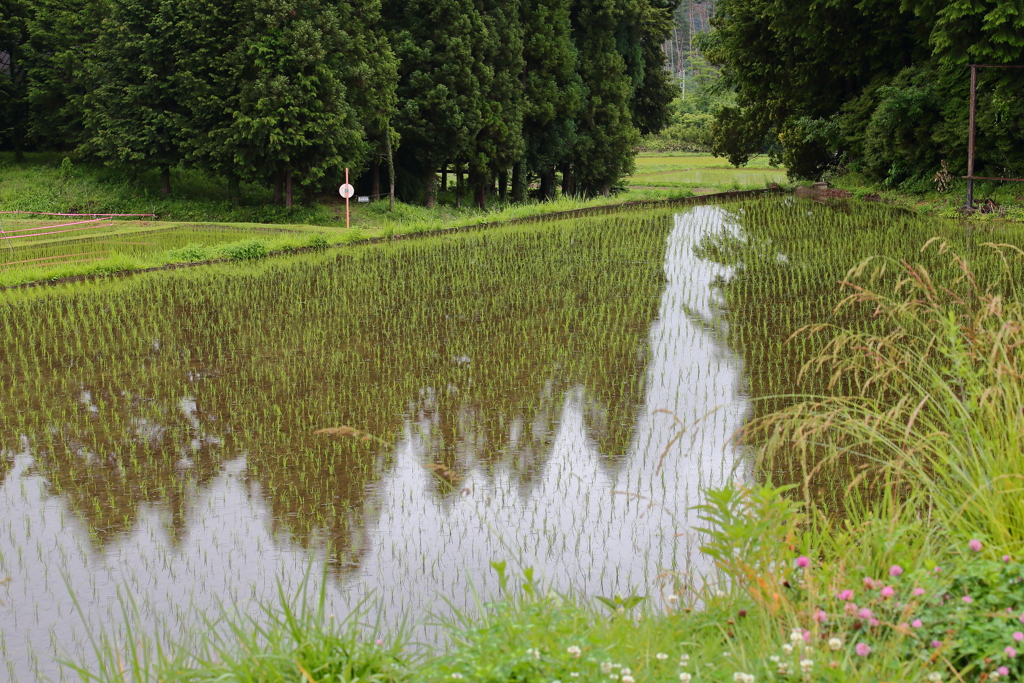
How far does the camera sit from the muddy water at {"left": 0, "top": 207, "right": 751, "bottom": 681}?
4711mm

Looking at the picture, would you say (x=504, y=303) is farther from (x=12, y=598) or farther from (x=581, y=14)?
(x=581, y=14)

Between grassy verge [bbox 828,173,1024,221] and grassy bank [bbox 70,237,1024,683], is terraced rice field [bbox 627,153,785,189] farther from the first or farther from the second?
grassy bank [bbox 70,237,1024,683]

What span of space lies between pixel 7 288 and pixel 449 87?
64.5ft

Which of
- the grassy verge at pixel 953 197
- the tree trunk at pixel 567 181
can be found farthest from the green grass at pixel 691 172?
the grassy verge at pixel 953 197

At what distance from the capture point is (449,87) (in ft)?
104

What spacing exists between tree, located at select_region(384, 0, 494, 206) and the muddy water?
2082 cm

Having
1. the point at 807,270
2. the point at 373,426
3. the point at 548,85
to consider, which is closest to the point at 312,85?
the point at 548,85

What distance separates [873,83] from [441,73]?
502 inches

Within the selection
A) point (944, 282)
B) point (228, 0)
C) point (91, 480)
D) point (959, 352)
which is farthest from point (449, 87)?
point (959, 352)

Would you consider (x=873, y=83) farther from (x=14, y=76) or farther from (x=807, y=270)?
(x=14, y=76)

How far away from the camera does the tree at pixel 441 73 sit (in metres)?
31.4

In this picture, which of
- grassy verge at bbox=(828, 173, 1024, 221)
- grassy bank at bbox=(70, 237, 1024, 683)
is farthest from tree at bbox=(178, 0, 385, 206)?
grassy bank at bbox=(70, 237, 1024, 683)

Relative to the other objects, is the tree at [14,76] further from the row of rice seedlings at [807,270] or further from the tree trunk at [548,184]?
the row of rice seedlings at [807,270]

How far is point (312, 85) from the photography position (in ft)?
93.7
